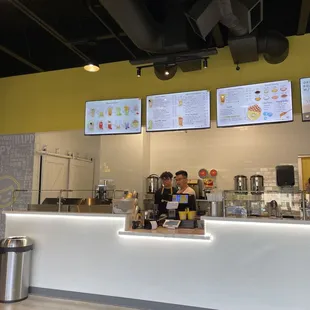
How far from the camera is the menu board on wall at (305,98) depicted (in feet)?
12.7

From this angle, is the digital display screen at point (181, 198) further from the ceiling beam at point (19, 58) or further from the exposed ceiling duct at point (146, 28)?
the ceiling beam at point (19, 58)

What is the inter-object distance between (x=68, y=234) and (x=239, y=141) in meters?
4.32

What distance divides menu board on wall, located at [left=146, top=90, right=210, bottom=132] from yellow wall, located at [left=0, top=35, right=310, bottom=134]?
0.54 feet

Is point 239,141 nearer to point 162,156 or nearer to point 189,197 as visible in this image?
point 162,156

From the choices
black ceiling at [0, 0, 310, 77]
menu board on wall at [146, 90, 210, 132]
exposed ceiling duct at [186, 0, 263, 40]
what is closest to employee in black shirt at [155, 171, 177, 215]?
menu board on wall at [146, 90, 210, 132]

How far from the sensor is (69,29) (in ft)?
17.0

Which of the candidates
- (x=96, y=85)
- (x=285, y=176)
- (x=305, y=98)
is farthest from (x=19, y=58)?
(x=285, y=176)

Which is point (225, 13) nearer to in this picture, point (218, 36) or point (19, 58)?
point (218, 36)

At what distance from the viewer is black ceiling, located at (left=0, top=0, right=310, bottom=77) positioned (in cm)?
436

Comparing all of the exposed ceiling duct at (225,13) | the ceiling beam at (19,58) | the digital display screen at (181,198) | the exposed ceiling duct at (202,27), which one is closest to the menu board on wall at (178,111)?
the exposed ceiling duct at (202,27)

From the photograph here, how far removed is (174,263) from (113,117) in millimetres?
2199

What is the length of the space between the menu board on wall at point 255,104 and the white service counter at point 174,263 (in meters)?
1.28

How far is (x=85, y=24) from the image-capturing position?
201 inches

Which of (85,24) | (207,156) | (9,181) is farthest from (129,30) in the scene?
(207,156)
